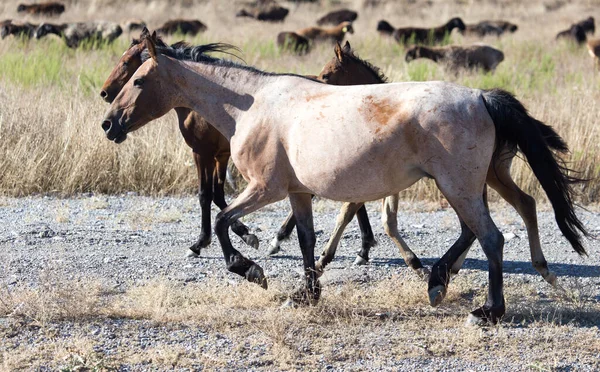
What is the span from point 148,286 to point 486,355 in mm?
2504

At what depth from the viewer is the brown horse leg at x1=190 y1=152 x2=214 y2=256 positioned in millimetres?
8094

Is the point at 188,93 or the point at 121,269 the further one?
the point at 121,269

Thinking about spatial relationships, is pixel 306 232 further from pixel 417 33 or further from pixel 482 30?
pixel 482 30

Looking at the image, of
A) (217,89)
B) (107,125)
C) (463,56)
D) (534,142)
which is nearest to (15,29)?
(463,56)

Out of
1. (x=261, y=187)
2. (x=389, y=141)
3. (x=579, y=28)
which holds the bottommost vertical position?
(x=579, y=28)

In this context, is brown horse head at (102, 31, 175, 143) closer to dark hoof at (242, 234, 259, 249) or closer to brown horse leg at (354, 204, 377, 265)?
dark hoof at (242, 234, 259, 249)

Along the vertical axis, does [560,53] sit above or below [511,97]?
below

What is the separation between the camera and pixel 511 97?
589 cm

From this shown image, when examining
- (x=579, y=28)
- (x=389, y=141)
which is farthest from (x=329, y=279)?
(x=579, y=28)

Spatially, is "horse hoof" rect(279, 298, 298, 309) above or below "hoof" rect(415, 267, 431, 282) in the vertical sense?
above

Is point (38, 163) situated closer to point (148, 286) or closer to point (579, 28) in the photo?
point (148, 286)

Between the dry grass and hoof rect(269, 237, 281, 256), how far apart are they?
127 centimetres

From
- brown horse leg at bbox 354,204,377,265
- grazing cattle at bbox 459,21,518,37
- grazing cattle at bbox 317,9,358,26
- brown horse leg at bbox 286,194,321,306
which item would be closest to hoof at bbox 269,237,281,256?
brown horse leg at bbox 354,204,377,265

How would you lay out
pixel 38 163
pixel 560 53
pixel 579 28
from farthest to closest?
pixel 579 28 → pixel 560 53 → pixel 38 163
